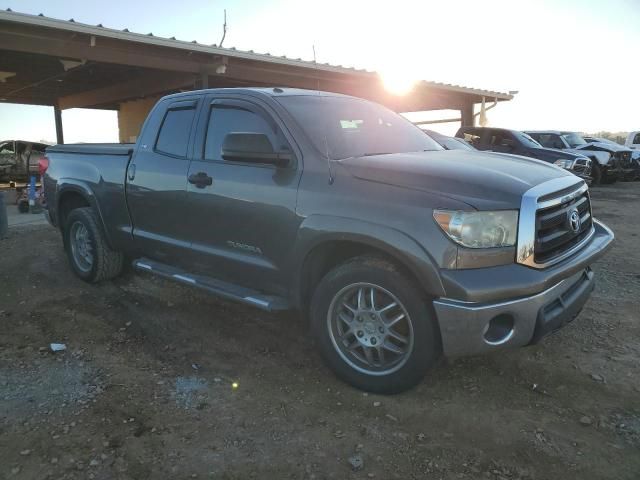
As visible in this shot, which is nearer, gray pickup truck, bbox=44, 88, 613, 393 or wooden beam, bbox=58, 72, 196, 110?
gray pickup truck, bbox=44, 88, 613, 393

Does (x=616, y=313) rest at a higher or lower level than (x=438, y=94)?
lower

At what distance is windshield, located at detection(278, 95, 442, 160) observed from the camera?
11.7ft

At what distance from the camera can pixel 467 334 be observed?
2.79 meters

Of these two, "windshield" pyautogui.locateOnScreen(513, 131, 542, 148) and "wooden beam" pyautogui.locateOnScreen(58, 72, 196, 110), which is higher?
"wooden beam" pyautogui.locateOnScreen(58, 72, 196, 110)

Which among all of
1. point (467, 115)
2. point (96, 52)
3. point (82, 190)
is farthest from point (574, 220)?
point (467, 115)

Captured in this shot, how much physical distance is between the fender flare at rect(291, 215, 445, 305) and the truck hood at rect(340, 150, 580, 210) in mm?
294

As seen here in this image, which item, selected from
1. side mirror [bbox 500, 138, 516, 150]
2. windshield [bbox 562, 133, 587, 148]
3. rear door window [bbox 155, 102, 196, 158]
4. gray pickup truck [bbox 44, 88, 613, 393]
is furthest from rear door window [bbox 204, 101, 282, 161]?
windshield [bbox 562, 133, 587, 148]

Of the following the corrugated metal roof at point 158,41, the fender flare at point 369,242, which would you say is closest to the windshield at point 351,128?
the fender flare at point 369,242

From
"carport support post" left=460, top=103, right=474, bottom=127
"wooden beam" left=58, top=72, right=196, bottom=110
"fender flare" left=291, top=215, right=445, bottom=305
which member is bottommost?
"fender flare" left=291, top=215, right=445, bottom=305

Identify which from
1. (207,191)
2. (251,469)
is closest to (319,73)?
(207,191)

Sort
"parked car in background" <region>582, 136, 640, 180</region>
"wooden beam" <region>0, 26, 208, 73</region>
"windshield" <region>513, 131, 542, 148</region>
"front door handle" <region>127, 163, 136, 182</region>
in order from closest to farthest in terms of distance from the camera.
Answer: "front door handle" <region>127, 163, 136, 182</region>
"wooden beam" <region>0, 26, 208, 73</region>
"windshield" <region>513, 131, 542, 148</region>
"parked car in background" <region>582, 136, 640, 180</region>

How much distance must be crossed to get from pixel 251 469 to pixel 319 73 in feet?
44.9

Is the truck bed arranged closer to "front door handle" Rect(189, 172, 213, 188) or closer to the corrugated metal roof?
"front door handle" Rect(189, 172, 213, 188)

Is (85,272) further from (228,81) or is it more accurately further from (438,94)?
(438,94)
